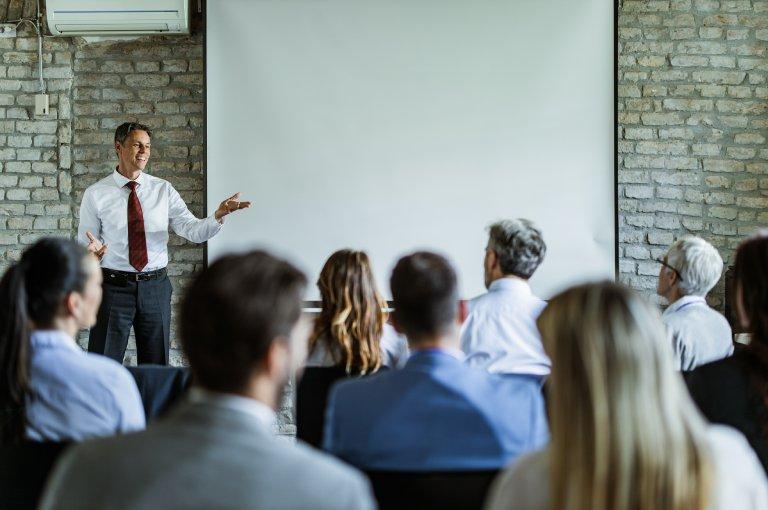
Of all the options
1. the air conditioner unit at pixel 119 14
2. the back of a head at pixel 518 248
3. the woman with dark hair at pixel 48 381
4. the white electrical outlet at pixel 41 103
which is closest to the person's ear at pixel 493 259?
the back of a head at pixel 518 248

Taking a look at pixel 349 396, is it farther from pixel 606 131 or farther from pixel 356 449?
pixel 606 131

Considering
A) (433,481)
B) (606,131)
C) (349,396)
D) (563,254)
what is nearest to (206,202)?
(563,254)

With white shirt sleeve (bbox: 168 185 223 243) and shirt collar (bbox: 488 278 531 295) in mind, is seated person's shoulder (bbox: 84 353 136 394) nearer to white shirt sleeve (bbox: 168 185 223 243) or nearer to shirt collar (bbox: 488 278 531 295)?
shirt collar (bbox: 488 278 531 295)

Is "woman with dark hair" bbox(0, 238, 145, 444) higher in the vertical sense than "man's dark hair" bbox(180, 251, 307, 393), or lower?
lower

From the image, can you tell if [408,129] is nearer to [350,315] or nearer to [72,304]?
[350,315]

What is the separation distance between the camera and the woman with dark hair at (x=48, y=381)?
5.07 feet

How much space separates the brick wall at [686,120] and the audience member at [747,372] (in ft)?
9.23

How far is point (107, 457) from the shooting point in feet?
2.88

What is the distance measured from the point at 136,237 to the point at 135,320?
1.48ft

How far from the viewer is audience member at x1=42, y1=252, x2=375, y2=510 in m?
0.82

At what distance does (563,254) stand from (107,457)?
12.1 feet

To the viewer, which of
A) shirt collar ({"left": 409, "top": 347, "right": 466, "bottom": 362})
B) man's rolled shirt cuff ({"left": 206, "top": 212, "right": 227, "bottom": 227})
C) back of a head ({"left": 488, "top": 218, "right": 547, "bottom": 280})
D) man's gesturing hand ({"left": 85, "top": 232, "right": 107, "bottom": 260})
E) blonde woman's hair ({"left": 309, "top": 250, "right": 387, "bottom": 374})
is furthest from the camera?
man's rolled shirt cuff ({"left": 206, "top": 212, "right": 227, "bottom": 227})

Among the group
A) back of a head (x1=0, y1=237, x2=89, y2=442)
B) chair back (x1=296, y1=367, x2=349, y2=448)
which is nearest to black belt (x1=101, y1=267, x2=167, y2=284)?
chair back (x1=296, y1=367, x2=349, y2=448)

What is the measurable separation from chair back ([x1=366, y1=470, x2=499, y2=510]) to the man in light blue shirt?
667 millimetres
